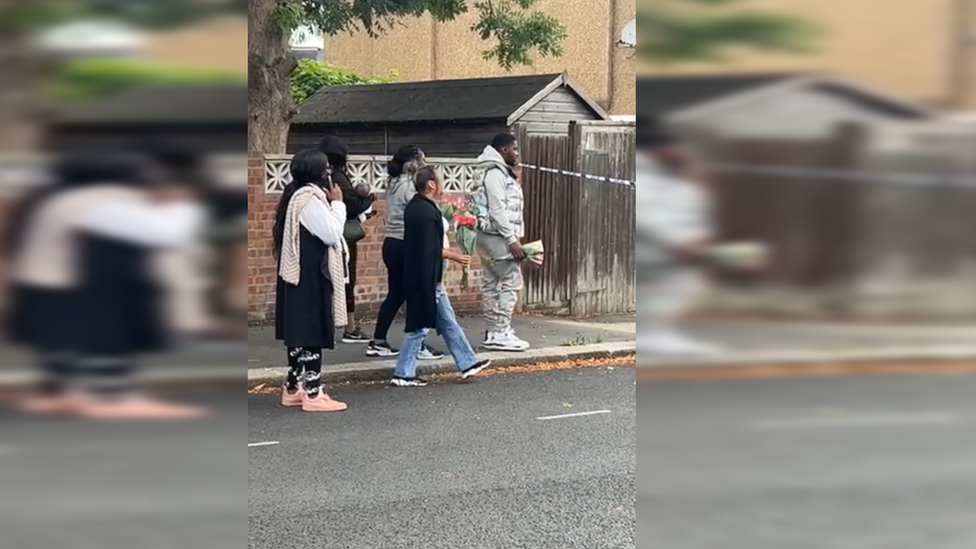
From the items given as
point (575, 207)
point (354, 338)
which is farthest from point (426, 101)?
point (354, 338)

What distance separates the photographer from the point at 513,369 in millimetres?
7781

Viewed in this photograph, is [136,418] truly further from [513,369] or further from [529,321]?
[529,321]

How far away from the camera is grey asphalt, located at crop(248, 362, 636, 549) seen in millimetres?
4090

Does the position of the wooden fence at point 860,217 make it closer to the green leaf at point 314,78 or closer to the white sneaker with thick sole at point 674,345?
the white sneaker with thick sole at point 674,345

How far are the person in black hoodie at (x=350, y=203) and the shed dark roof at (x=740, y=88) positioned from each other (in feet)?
19.1

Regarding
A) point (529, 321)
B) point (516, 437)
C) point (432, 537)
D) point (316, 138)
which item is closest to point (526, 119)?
point (529, 321)

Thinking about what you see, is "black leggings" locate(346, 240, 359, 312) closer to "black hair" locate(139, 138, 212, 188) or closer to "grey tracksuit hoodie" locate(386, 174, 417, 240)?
"grey tracksuit hoodie" locate(386, 174, 417, 240)

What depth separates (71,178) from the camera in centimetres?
142

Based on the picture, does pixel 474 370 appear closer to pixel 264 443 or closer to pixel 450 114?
pixel 264 443

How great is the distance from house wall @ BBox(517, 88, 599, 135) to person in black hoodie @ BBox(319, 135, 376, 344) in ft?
→ 7.87

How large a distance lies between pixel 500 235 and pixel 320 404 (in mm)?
2323

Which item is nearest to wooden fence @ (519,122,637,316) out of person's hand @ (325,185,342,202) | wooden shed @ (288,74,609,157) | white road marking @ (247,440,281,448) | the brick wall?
wooden shed @ (288,74,609,157)

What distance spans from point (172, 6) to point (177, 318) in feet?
1.42

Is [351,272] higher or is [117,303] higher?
[117,303]
